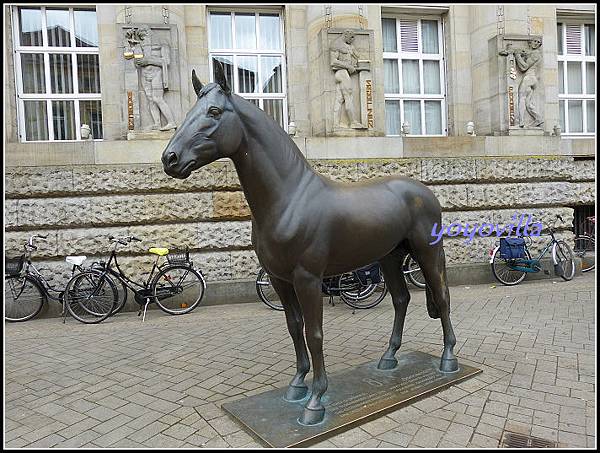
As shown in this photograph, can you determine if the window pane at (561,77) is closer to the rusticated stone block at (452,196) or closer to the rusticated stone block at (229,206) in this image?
the rusticated stone block at (452,196)

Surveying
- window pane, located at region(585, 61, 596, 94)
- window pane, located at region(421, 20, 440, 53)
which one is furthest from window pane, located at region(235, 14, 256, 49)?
window pane, located at region(585, 61, 596, 94)

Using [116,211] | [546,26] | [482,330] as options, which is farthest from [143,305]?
[546,26]

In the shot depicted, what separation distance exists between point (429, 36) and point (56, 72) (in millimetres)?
8084

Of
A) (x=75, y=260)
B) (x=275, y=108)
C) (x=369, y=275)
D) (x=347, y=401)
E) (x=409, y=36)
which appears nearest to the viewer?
(x=347, y=401)

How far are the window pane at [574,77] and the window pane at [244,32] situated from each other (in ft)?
25.6

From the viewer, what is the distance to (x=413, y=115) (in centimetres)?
980

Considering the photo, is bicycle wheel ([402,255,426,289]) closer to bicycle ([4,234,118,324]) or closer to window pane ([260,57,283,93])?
window pane ([260,57,283,93])

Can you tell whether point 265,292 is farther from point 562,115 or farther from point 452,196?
point 562,115

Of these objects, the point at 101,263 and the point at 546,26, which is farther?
the point at 546,26

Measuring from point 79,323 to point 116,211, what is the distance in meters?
1.95

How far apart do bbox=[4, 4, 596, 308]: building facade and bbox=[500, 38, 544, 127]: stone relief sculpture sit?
31 mm

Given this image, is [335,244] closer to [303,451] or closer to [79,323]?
[303,451]

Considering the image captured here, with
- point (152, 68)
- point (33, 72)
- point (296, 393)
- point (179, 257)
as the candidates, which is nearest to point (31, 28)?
point (33, 72)

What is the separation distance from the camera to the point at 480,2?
9.38 m
